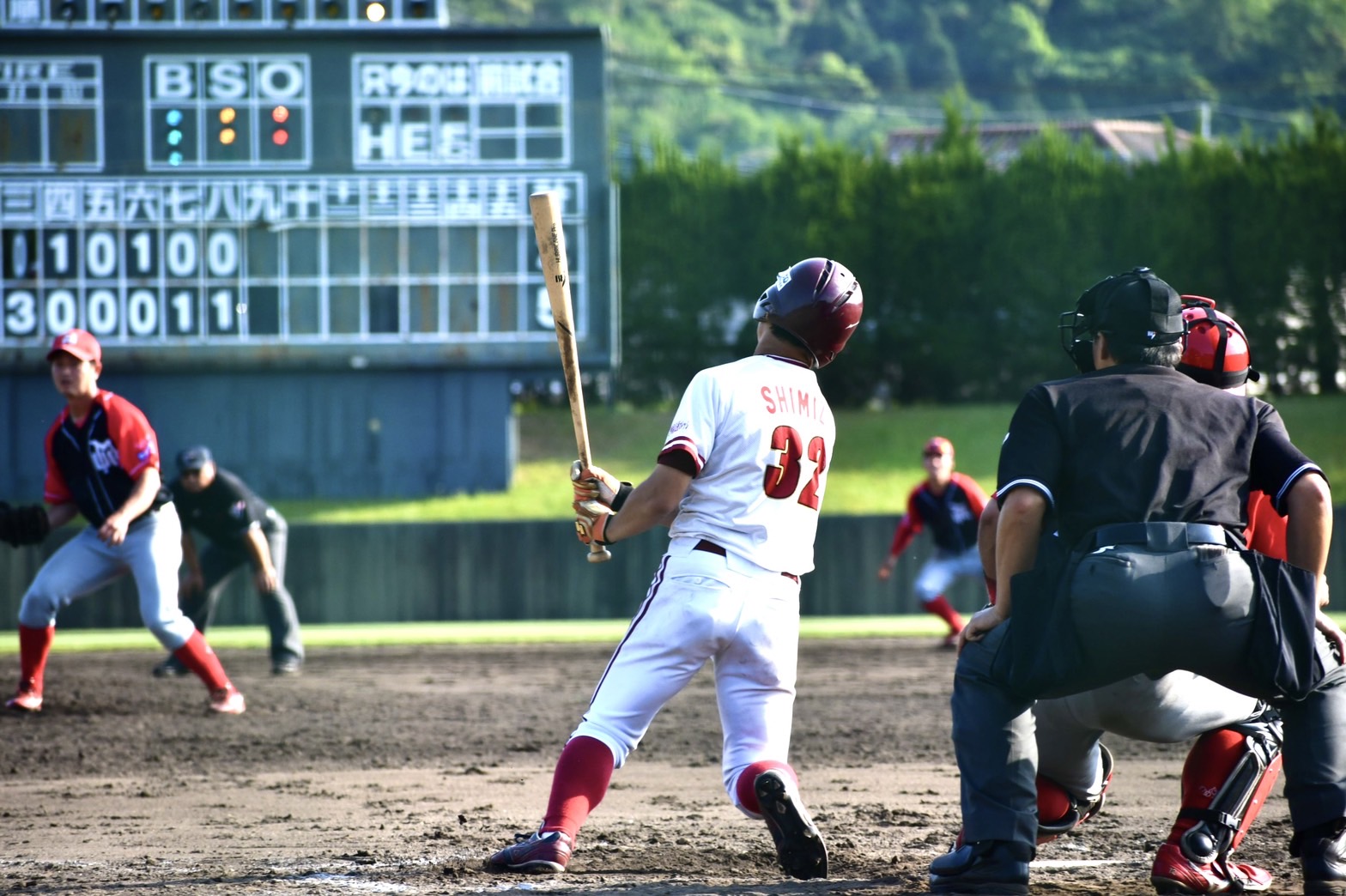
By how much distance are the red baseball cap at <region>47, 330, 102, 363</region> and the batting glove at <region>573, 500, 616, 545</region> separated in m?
3.97

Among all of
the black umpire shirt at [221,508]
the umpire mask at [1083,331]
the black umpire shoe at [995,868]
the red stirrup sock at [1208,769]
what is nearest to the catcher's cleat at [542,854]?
the black umpire shoe at [995,868]

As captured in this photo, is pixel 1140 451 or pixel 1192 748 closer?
pixel 1140 451

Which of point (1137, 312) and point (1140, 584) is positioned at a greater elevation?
point (1137, 312)

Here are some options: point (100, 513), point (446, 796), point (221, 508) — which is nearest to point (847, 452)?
point (221, 508)

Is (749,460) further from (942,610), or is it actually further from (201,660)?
(942,610)

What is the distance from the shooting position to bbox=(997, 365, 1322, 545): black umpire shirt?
152 inches

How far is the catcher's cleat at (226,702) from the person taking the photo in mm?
8523

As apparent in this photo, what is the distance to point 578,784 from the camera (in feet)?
14.2

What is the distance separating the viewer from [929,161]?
30047 mm

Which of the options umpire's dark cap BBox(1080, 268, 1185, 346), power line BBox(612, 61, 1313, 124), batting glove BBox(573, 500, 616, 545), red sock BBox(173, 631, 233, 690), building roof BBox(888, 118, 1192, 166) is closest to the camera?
umpire's dark cap BBox(1080, 268, 1185, 346)

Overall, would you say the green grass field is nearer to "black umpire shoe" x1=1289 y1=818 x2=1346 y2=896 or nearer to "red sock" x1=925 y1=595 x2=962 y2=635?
"red sock" x1=925 y1=595 x2=962 y2=635

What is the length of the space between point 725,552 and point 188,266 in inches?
547

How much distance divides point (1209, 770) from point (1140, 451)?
1.02 metres

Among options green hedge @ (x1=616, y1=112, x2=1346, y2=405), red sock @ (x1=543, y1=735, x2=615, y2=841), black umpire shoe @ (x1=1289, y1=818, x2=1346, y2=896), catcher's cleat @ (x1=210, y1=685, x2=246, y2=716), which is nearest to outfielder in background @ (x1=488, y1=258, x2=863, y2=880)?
red sock @ (x1=543, y1=735, x2=615, y2=841)
